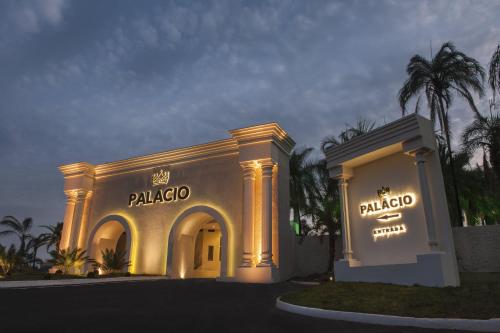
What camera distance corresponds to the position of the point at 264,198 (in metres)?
16.0

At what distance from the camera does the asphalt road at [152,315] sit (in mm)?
5445

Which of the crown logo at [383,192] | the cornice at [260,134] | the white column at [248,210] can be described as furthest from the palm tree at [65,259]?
the crown logo at [383,192]

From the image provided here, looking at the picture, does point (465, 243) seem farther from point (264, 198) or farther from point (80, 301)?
point (80, 301)

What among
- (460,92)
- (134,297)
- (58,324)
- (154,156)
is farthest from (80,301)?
(460,92)

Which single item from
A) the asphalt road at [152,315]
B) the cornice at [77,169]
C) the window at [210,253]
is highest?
the cornice at [77,169]

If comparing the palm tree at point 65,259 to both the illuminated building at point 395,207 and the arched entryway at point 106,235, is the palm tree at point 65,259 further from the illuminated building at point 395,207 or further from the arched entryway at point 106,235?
the illuminated building at point 395,207

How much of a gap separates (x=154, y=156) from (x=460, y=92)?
1608cm

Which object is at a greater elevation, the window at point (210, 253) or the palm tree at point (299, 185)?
the palm tree at point (299, 185)

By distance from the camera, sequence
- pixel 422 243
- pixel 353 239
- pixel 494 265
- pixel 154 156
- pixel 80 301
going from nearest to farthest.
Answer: pixel 80 301 → pixel 422 243 → pixel 353 239 → pixel 494 265 → pixel 154 156

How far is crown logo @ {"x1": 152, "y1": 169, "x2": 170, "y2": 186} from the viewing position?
65.5 ft

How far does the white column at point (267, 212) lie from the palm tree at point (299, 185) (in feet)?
33.2

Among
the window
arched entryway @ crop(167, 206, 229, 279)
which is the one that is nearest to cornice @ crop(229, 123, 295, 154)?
arched entryway @ crop(167, 206, 229, 279)

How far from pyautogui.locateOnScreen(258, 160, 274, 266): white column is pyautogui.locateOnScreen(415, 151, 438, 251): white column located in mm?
7072

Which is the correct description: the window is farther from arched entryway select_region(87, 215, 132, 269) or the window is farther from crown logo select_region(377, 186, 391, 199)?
crown logo select_region(377, 186, 391, 199)
